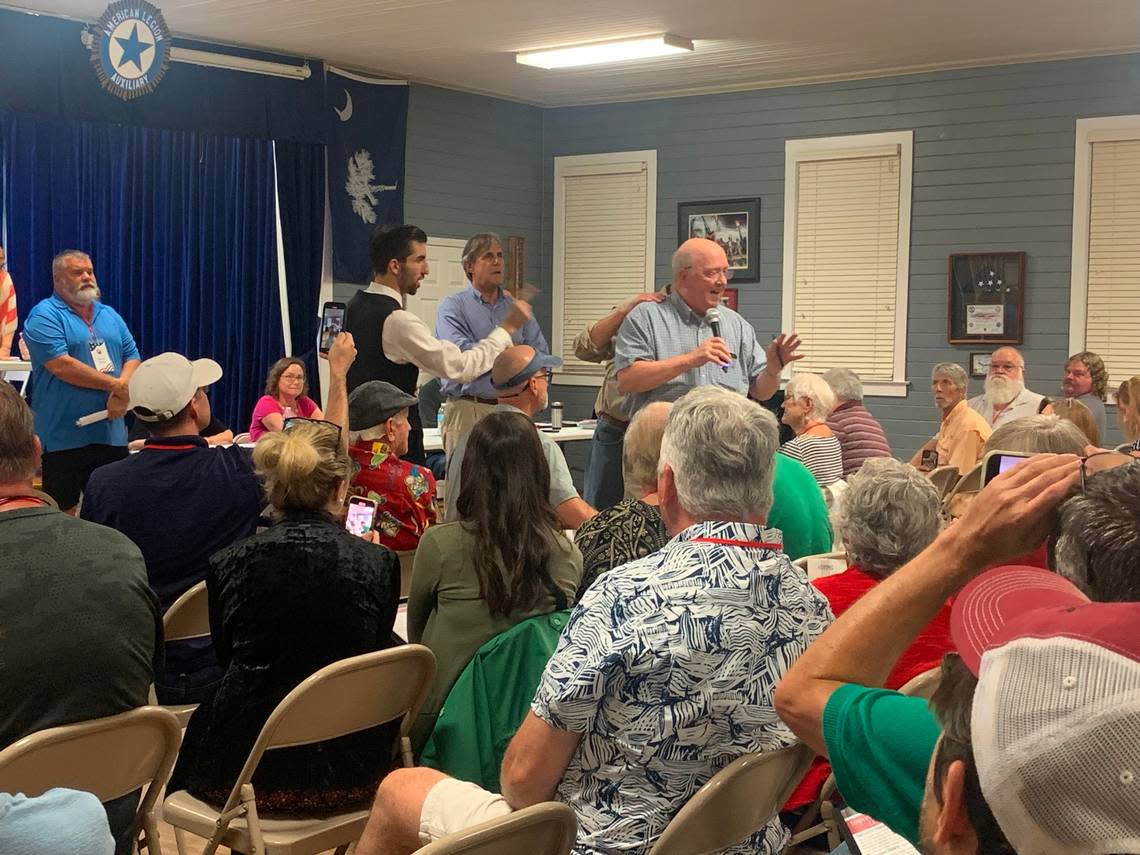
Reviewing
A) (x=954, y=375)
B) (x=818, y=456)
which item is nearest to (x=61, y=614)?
(x=818, y=456)

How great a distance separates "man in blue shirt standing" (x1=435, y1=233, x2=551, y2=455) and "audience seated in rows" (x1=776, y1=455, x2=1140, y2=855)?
419 cm

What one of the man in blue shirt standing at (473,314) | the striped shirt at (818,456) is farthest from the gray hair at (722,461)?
the striped shirt at (818,456)

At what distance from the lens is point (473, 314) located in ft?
18.9

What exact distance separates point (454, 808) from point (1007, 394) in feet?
19.4

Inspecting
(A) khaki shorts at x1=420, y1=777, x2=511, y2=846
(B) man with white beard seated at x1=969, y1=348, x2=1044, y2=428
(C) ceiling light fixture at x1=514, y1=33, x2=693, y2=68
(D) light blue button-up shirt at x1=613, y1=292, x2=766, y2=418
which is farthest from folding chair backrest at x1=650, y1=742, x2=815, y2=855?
(C) ceiling light fixture at x1=514, y1=33, x2=693, y2=68

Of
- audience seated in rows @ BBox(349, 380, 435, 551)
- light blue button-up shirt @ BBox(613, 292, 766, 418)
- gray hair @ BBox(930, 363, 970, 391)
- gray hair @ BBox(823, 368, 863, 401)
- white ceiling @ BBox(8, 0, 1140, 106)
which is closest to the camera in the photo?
audience seated in rows @ BBox(349, 380, 435, 551)

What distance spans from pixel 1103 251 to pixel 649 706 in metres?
7.75

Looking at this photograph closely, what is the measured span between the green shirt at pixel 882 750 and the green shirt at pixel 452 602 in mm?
1570

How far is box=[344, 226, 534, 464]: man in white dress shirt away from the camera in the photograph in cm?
514

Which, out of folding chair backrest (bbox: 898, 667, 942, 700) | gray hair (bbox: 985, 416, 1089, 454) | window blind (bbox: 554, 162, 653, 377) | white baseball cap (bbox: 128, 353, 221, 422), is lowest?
folding chair backrest (bbox: 898, 667, 942, 700)

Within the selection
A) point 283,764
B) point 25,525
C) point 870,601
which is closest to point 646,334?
point 283,764

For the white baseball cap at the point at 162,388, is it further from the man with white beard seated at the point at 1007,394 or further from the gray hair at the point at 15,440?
the man with white beard seated at the point at 1007,394

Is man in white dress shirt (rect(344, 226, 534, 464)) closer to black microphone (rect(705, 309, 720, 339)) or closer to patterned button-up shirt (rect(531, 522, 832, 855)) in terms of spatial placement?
black microphone (rect(705, 309, 720, 339))

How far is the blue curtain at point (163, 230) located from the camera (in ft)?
25.9
